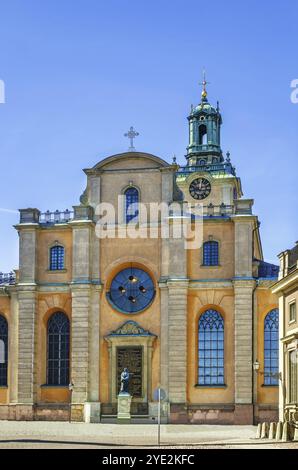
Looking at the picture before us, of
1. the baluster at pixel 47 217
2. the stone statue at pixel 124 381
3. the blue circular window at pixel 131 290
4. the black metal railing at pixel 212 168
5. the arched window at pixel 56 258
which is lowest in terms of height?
the stone statue at pixel 124 381

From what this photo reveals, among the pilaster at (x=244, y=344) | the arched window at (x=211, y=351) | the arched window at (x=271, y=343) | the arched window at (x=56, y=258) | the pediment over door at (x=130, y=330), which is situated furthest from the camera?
the arched window at (x=56, y=258)

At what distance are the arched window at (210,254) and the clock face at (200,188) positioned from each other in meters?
16.5

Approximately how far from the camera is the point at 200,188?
74438 mm

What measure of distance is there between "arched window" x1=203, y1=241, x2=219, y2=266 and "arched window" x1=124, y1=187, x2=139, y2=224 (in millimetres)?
4530

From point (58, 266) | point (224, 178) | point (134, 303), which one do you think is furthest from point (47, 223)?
point (224, 178)

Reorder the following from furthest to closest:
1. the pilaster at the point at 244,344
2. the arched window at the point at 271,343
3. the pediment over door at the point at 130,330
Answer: the pediment over door at the point at 130,330 → the arched window at the point at 271,343 → the pilaster at the point at 244,344

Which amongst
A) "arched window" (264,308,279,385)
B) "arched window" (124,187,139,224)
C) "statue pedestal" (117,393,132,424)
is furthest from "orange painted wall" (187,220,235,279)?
"statue pedestal" (117,393,132,424)

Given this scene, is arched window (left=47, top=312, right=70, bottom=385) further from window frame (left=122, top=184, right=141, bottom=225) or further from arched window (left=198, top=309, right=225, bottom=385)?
arched window (left=198, top=309, right=225, bottom=385)

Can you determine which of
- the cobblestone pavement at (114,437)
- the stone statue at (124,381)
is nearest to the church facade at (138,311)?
the stone statue at (124,381)

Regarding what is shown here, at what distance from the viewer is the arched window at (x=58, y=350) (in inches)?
2320

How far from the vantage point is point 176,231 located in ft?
190

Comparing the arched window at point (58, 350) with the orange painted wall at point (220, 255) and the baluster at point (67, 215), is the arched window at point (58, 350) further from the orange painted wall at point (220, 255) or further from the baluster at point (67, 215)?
the orange painted wall at point (220, 255)

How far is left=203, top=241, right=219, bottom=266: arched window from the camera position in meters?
58.0

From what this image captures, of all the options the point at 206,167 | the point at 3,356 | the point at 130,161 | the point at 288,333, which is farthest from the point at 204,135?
the point at 288,333
